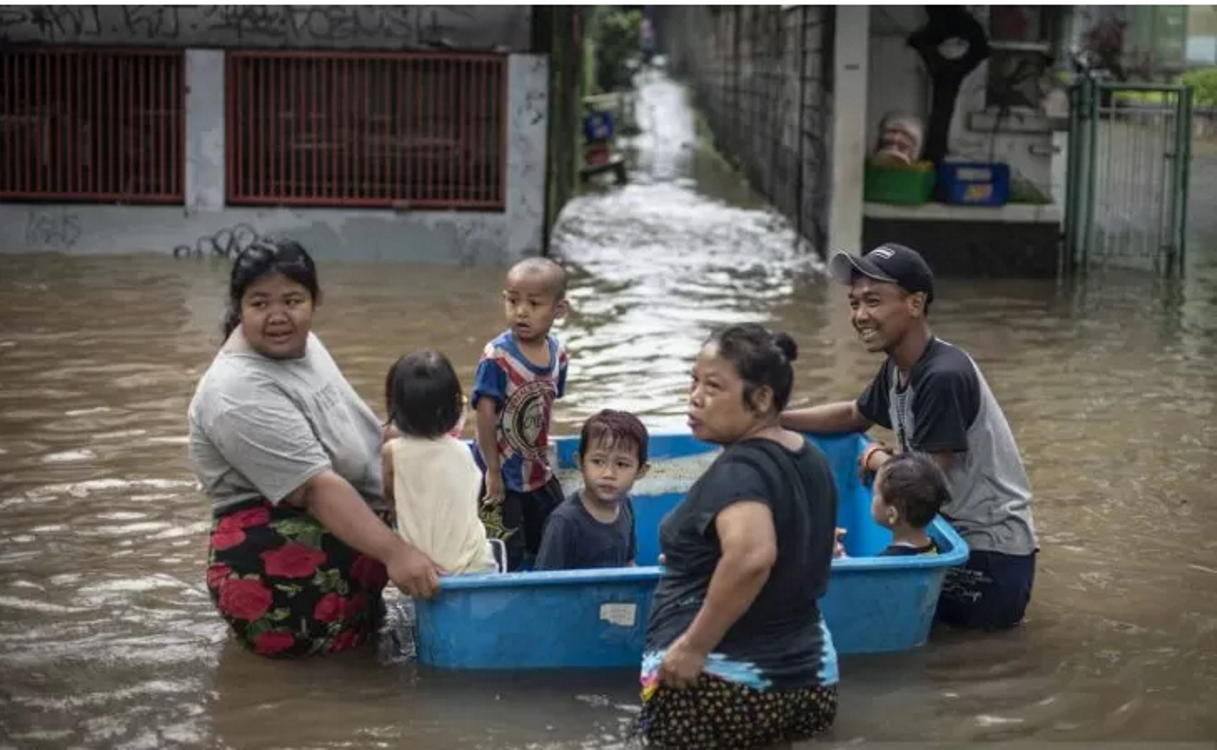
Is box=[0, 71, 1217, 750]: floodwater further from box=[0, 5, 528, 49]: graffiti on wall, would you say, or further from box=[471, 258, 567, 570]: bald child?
box=[0, 5, 528, 49]: graffiti on wall

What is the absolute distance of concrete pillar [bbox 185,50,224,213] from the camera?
16.6 metres

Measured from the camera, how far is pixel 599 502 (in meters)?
6.06

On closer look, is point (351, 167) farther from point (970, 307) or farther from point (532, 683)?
Answer: point (532, 683)

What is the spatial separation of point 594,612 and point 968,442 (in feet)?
4.67

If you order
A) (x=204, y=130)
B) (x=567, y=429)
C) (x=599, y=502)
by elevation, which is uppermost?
(x=204, y=130)

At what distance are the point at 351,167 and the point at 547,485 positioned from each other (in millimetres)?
10820

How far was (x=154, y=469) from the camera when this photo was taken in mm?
8555

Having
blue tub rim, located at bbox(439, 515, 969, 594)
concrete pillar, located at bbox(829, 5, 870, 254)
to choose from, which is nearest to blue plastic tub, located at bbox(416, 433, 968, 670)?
blue tub rim, located at bbox(439, 515, 969, 594)

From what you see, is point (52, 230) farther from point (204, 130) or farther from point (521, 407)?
point (521, 407)

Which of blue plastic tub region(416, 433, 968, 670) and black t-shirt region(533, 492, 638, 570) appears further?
black t-shirt region(533, 492, 638, 570)

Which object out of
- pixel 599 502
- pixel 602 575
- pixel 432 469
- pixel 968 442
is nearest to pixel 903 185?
pixel 968 442

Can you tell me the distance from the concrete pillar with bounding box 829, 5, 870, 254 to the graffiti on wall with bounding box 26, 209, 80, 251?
6.84 meters

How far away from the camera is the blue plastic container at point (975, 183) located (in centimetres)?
1612

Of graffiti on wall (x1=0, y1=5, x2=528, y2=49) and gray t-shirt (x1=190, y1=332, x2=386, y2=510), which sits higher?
graffiti on wall (x1=0, y1=5, x2=528, y2=49)
